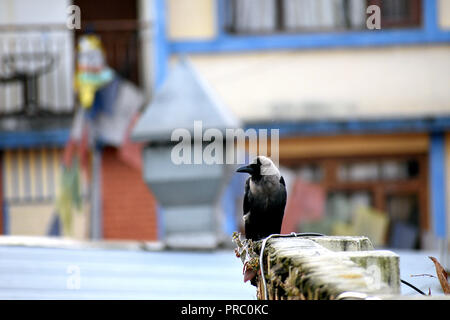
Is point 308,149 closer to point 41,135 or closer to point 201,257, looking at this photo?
point 41,135

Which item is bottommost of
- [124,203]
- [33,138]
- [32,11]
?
[124,203]

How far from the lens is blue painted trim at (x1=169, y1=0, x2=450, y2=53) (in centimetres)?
1195

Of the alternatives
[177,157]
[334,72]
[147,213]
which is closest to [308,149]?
[334,72]

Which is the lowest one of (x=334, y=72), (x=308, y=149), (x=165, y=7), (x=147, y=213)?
(x=147, y=213)

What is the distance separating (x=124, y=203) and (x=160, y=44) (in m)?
2.31

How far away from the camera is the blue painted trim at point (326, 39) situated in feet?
39.2

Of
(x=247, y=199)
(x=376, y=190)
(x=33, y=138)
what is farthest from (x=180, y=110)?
(x=376, y=190)

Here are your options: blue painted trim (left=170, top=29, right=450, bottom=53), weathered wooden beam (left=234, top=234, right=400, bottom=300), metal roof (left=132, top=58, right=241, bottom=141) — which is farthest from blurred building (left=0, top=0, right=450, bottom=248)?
weathered wooden beam (left=234, top=234, right=400, bottom=300)

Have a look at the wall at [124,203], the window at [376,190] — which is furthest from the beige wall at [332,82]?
the wall at [124,203]

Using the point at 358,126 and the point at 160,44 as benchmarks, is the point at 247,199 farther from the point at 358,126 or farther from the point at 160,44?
the point at 160,44

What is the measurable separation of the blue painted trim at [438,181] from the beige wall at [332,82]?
46 centimetres

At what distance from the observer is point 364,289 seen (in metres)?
2.79

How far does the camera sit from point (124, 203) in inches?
490

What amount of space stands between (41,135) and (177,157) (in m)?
5.76
